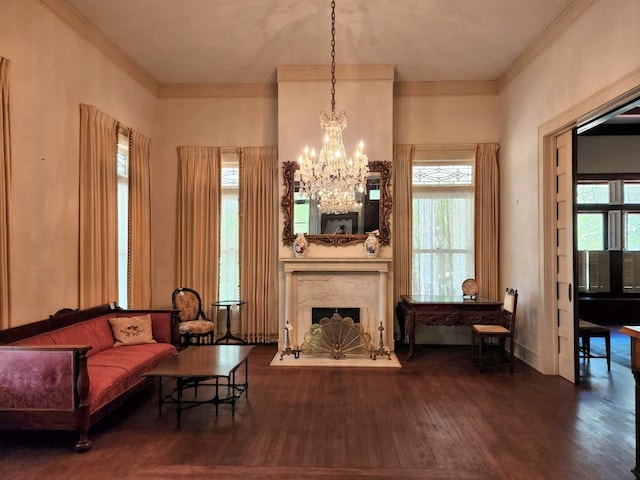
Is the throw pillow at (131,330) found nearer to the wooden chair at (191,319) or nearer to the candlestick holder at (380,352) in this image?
the wooden chair at (191,319)

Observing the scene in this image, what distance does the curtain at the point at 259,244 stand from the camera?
623 centimetres

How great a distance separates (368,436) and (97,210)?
3.69m

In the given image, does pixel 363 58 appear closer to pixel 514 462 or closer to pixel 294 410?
pixel 294 410

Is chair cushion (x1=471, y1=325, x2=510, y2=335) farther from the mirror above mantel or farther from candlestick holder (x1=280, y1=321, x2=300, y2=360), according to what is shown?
→ candlestick holder (x1=280, y1=321, x2=300, y2=360)

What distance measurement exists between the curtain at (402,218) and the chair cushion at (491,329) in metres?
1.29

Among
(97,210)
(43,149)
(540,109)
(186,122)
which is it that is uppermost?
(186,122)

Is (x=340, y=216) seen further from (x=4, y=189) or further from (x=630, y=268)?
(x=630, y=268)

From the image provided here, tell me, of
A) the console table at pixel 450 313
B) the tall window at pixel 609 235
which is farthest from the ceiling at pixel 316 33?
the tall window at pixel 609 235

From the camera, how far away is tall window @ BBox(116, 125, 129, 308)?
5.32 m

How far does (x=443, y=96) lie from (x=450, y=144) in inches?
29.6

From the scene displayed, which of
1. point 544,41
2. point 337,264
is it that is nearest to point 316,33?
point 544,41

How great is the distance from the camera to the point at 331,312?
584cm

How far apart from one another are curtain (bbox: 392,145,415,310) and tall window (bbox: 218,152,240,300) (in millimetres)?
2411

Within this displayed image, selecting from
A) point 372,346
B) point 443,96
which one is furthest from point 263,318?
point 443,96
